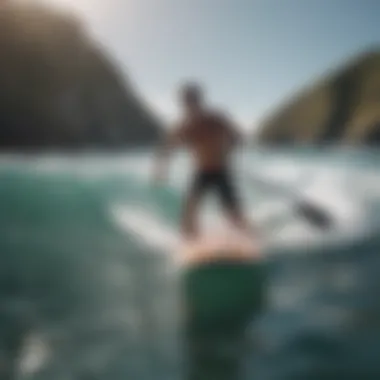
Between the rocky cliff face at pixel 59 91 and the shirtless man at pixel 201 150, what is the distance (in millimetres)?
62

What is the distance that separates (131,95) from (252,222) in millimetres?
385

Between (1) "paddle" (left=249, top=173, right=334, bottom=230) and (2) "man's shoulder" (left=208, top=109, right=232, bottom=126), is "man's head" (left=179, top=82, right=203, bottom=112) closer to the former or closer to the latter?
(2) "man's shoulder" (left=208, top=109, right=232, bottom=126)

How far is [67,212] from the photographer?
156 centimetres

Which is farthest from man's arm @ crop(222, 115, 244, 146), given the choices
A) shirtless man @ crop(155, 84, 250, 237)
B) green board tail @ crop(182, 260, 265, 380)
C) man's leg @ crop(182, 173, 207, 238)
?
green board tail @ crop(182, 260, 265, 380)

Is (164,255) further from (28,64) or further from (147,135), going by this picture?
(28,64)

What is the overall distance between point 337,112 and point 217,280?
473 millimetres

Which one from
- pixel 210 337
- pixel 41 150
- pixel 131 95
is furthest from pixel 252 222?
pixel 41 150

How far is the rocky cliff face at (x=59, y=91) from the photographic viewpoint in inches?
60.3

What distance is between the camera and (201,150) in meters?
1.54

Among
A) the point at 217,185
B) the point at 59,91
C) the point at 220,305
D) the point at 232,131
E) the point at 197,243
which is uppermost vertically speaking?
the point at 59,91

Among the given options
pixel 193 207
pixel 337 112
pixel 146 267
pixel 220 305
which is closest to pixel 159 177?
pixel 193 207

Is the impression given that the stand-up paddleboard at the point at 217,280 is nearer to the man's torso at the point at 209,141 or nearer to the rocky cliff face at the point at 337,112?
the man's torso at the point at 209,141

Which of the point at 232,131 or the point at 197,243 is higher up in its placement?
the point at 232,131

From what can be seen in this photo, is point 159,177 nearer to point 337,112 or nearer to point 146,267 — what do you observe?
point 146,267
